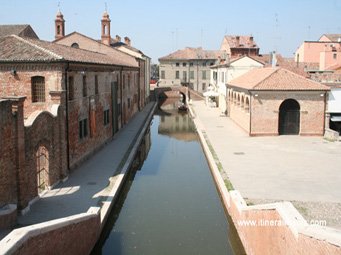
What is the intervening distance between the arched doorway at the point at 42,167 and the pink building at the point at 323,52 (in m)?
37.8

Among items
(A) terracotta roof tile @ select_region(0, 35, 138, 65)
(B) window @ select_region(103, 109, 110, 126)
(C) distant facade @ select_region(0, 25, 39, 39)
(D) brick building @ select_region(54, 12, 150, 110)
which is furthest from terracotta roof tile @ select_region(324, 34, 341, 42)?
(A) terracotta roof tile @ select_region(0, 35, 138, 65)

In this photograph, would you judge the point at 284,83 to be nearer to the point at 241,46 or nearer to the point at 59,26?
the point at 59,26

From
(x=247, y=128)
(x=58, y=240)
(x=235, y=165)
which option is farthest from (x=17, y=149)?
(x=247, y=128)

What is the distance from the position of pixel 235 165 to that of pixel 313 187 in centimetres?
459

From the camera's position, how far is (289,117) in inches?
1123

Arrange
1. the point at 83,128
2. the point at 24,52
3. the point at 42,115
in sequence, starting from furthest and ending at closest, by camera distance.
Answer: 1. the point at 83,128
2. the point at 24,52
3. the point at 42,115

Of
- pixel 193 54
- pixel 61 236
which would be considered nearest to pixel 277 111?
pixel 61 236

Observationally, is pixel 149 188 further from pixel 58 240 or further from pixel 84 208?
pixel 58 240

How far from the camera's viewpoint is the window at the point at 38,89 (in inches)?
707

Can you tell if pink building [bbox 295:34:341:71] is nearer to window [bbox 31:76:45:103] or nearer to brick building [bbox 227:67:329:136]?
brick building [bbox 227:67:329:136]

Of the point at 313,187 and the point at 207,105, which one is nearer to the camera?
the point at 313,187

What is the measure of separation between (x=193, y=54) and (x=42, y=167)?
207 ft

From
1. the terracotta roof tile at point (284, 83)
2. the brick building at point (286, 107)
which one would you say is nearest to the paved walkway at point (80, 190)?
the brick building at point (286, 107)

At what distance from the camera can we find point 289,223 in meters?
9.07
